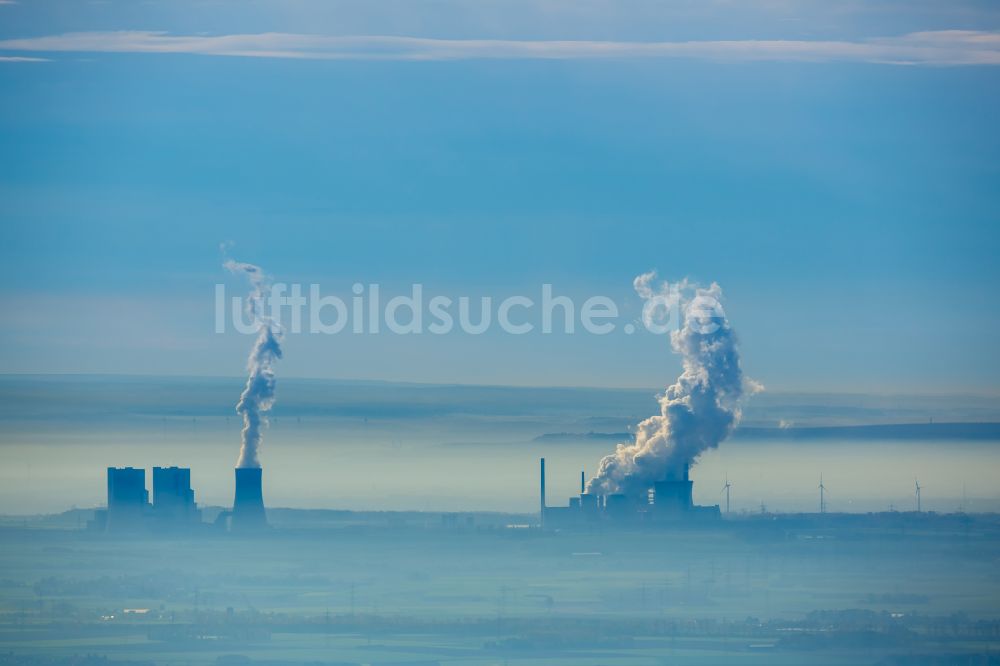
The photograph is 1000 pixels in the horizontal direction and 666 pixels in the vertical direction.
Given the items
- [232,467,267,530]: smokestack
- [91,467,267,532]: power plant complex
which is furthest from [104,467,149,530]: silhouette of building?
[232,467,267,530]: smokestack

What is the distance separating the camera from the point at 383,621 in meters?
140

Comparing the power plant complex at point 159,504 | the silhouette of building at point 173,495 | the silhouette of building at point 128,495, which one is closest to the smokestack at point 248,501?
the power plant complex at point 159,504

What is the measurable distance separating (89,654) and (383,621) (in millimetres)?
21439

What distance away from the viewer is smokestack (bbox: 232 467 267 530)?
455 ft

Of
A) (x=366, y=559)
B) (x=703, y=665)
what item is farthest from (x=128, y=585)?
(x=703, y=665)

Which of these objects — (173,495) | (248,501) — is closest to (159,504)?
(173,495)

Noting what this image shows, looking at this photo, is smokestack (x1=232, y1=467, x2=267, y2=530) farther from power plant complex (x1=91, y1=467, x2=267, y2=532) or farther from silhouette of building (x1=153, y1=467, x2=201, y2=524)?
silhouette of building (x1=153, y1=467, x2=201, y2=524)

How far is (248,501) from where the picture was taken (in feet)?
463

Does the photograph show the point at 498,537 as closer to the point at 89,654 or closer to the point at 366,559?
the point at 366,559

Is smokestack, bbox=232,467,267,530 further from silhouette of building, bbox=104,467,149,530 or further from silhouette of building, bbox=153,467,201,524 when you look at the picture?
silhouette of building, bbox=104,467,149,530

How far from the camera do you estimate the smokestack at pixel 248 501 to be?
139 m

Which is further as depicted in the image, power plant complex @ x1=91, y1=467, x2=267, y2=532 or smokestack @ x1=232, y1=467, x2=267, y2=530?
power plant complex @ x1=91, y1=467, x2=267, y2=532

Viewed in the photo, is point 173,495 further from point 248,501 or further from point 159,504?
point 248,501

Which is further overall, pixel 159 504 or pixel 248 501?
pixel 159 504
